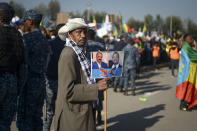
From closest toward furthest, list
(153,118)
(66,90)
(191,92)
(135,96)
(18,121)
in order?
(66,90)
(18,121)
(153,118)
(191,92)
(135,96)

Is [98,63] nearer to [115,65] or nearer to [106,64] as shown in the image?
[106,64]

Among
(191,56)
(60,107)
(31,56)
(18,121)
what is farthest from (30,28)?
(191,56)

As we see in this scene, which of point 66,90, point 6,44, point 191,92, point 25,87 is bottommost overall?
point 191,92

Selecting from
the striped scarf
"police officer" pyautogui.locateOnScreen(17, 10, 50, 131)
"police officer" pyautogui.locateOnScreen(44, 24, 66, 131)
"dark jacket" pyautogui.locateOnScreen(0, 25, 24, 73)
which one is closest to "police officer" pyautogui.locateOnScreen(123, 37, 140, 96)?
"police officer" pyautogui.locateOnScreen(44, 24, 66, 131)

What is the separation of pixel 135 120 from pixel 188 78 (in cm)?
215

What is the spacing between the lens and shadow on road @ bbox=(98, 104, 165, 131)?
5312mm

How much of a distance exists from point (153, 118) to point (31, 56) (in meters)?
3.71

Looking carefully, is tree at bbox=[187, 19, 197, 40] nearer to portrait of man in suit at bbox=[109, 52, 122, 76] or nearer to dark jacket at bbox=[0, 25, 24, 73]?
portrait of man in suit at bbox=[109, 52, 122, 76]

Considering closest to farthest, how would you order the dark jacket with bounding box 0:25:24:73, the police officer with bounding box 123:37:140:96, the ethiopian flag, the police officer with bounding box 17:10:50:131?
the dark jacket with bounding box 0:25:24:73 → the police officer with bounding box 17:10:50:131 → the ethiopian flag → the police officer with bounding box 123:37:140:96

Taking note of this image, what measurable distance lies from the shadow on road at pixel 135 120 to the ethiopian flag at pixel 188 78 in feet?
2.91

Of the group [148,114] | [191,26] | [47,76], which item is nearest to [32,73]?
[47,76]

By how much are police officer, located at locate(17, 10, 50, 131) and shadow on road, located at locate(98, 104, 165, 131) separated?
1951 millimetres

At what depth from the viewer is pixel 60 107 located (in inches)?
99.1

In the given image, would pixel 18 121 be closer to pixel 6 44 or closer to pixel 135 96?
pixel 6 44
